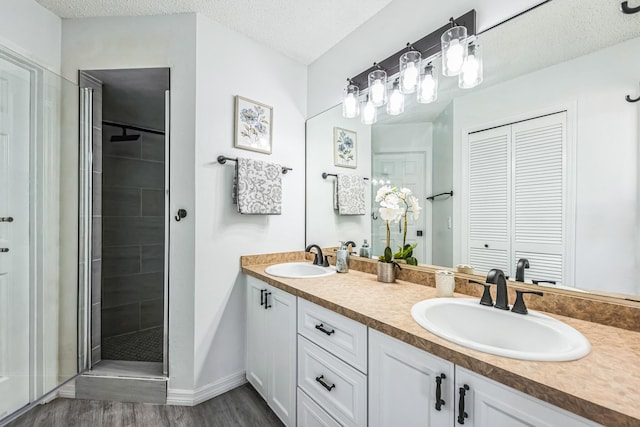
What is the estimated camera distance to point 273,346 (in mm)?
1581

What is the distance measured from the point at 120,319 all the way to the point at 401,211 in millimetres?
2690

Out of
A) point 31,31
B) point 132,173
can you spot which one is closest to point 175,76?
point 31,31

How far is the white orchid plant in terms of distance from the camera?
5.14 feet

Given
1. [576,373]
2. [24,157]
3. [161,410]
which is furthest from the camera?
[161,410]

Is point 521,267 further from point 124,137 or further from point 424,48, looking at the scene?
point 124,137

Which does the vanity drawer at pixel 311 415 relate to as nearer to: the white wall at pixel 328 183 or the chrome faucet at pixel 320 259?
the chrome faucet at pixel 320 259

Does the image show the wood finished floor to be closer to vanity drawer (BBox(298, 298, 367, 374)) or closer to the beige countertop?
vanity drawer (BBox(298, 298, 367, 374))

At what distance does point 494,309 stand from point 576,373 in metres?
0.40

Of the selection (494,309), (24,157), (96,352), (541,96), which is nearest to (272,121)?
(24,157)

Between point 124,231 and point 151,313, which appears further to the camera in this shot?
point 151,313

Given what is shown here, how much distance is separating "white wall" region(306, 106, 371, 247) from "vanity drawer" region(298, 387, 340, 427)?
0.99 metres

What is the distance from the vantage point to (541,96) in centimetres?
108

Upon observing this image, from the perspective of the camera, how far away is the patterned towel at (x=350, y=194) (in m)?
1.97

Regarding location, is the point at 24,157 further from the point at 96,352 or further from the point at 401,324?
the point at 401,324
